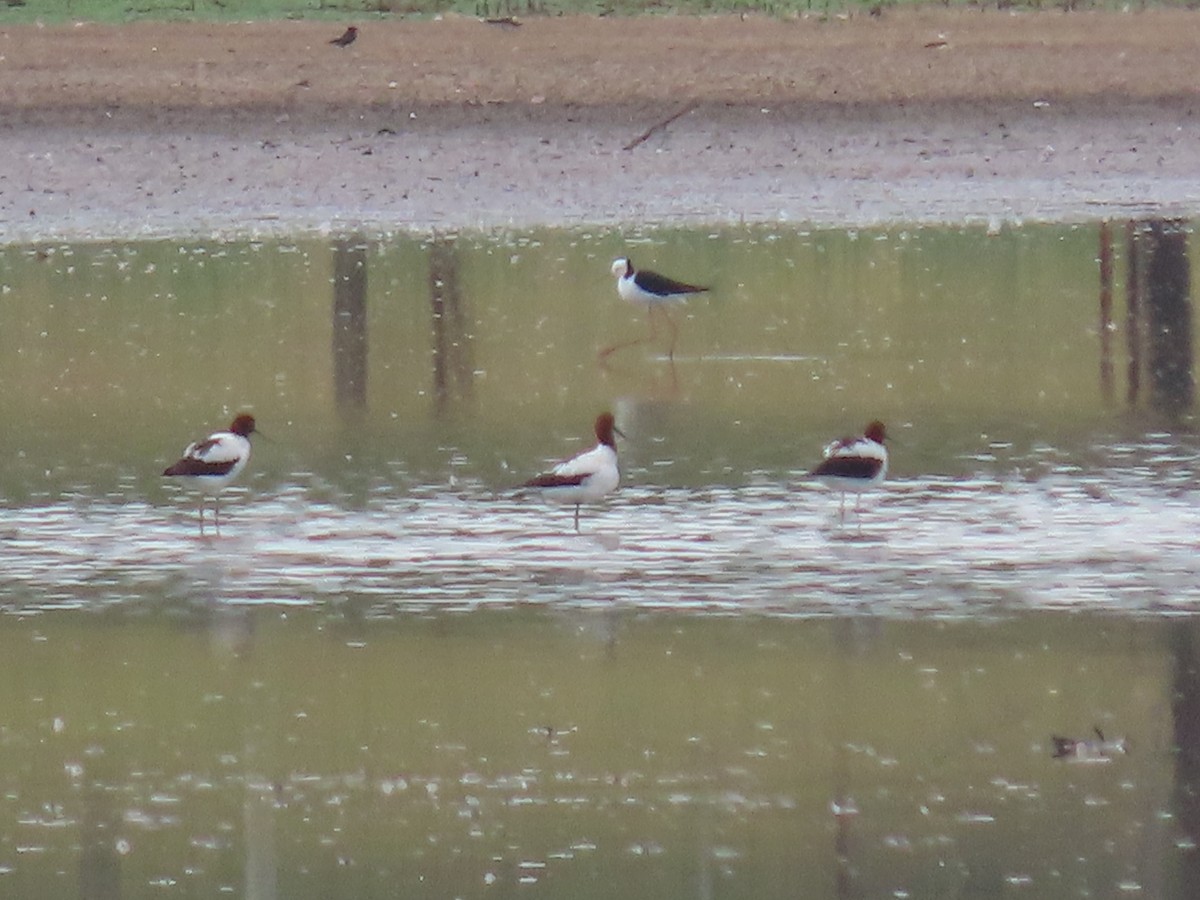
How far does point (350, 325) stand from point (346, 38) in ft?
34.2

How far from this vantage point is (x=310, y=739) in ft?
23.3

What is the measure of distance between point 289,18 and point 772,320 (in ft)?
42.0

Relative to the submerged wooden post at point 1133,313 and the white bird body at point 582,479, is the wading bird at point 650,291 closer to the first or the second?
the submerged wooden post at point 1133,313

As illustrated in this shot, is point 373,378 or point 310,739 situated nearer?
point 310,739

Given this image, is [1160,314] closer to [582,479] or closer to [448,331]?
[448,331]

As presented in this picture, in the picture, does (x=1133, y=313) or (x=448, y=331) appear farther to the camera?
(x=1133, y=313)

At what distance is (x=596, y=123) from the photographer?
23.0 metres

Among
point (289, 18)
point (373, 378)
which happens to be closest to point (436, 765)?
point (373, 378)

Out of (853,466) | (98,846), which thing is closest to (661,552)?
(853,466)

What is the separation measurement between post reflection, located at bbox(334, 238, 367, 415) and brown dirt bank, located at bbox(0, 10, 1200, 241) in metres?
1.42

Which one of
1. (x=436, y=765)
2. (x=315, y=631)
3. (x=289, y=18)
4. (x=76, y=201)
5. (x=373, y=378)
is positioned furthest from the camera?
(x=289, y=18)

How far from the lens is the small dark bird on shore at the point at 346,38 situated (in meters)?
25.5

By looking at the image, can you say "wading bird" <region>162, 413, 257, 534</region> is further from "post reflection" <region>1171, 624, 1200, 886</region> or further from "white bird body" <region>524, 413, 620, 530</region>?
"post reflection" <region>1171, 624, 1200, 886</region>

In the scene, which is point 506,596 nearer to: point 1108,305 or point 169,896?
point 169,896
